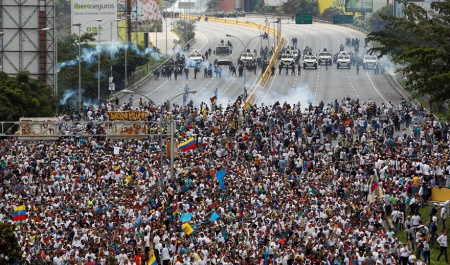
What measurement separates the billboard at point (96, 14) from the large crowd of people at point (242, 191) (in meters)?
30.9

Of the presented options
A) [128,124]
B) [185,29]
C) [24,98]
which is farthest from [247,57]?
[128,124]

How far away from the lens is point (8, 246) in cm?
2864

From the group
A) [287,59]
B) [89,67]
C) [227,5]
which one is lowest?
[287,59]

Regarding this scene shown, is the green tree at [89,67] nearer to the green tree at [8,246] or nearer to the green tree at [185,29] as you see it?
the green tree at [185,29]

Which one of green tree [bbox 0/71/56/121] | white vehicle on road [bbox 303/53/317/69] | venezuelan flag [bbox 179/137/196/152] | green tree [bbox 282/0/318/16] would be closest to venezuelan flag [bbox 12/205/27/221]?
venezuelan flag [bbox 179/137/196/152]

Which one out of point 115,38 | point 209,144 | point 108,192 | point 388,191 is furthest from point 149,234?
point 115,38

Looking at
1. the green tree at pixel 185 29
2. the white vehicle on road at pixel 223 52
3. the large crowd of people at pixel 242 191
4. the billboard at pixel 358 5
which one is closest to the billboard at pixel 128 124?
the large crowd of people at pixel 242 191

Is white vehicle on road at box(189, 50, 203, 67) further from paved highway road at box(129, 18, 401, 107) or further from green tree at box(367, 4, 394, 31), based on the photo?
green tree at box(367, 4, 394, 31)

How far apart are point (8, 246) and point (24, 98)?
91.2 feet

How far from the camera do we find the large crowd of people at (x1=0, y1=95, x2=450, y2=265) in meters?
33.8

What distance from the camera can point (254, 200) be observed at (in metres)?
40.3

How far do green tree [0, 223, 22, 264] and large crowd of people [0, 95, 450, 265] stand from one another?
3.10 m

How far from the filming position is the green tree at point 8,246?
28.4 m

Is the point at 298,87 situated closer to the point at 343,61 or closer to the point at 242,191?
the point at 343,61
